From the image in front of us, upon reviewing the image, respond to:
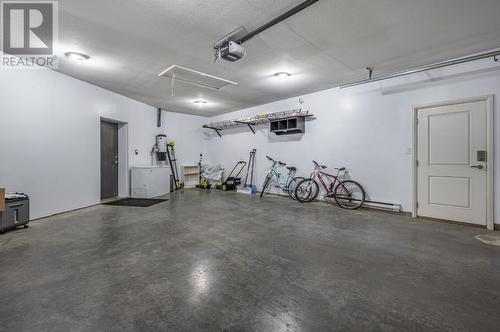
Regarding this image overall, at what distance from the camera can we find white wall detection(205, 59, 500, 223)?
368 cm

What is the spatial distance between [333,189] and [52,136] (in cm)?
604

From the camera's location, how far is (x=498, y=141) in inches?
135

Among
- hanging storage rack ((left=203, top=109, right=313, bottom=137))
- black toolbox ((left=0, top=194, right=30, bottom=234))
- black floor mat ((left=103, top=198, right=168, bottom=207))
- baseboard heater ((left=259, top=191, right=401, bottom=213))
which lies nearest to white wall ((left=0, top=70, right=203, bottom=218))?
black toolbox ((left=0, top=194, right=30, bottom=234))

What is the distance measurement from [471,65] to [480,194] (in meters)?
2.17

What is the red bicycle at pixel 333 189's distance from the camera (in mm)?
4895

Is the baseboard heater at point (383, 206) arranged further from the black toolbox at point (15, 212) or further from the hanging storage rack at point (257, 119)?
the black toolbox at point (15, 212)

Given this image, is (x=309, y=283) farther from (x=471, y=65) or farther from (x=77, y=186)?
(x=77, y=186)

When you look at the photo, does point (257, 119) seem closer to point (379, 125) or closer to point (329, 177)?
point (329, 177)

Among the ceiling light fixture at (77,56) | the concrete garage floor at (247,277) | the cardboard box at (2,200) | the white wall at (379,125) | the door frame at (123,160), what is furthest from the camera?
the door frame at (123,160)

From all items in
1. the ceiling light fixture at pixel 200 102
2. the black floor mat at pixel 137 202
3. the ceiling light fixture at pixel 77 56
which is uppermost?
the ceiling light fixture at pixel 200 102

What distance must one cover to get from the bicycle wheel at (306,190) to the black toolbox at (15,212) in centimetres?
530

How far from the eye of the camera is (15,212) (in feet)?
10.9

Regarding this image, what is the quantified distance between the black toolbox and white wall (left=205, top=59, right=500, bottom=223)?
18.2 ft

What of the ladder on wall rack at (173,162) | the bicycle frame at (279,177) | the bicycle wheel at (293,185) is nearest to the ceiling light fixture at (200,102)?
the ladder on wall rack at (173,162)
